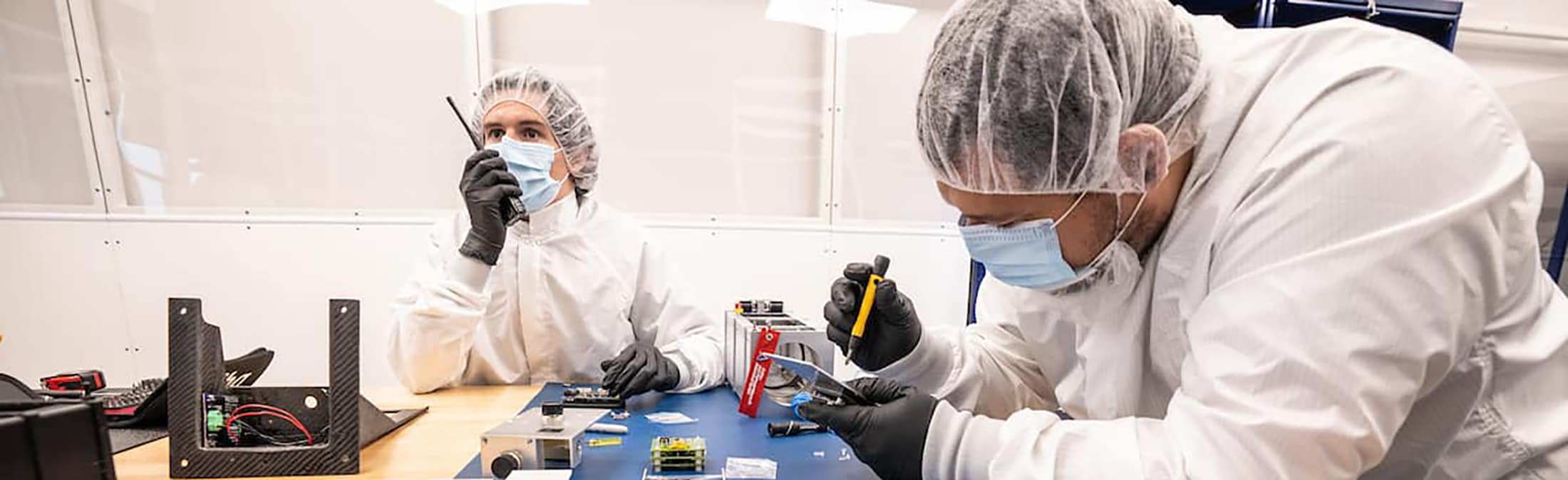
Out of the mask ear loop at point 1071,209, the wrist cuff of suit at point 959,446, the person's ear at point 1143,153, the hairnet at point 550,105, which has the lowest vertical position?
the wrist cuff of suit at point 959,446

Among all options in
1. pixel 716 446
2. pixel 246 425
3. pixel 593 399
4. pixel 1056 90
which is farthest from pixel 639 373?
pixel 1056 90

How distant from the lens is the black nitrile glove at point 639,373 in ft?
3.73

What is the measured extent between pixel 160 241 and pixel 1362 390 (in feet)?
9.81

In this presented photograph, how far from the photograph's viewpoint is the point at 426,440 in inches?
37.2

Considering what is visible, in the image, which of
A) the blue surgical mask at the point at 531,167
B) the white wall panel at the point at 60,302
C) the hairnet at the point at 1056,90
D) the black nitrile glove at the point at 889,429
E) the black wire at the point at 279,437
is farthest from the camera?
the white wall panel at the point at 60,302

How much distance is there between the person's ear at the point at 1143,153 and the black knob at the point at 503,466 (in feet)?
2.76

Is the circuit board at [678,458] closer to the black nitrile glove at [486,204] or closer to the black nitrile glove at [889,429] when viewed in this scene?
the black nitrile glove at [889,429]

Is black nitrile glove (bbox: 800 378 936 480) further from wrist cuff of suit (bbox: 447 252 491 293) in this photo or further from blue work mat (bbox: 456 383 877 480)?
wrist cuff of suit (bbox: 447 252 491 293)

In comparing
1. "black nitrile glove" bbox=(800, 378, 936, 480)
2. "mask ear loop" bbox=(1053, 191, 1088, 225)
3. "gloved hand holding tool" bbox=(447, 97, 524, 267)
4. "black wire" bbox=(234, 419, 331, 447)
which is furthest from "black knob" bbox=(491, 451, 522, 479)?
"mask ear loop" bbox=(1053, 191, 1088, 225)

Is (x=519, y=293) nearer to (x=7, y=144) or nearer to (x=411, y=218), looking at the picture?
(x=411, y=218)

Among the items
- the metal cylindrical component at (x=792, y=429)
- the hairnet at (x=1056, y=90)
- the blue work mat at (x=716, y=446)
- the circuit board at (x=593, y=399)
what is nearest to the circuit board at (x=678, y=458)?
the blue work mat at (x=716, y=446)

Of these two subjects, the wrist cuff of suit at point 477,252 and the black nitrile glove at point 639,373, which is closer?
the black nitrile glove at point 639,373

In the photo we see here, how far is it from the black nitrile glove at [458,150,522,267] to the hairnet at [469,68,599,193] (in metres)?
0.22

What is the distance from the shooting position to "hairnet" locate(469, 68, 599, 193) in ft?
4.85
